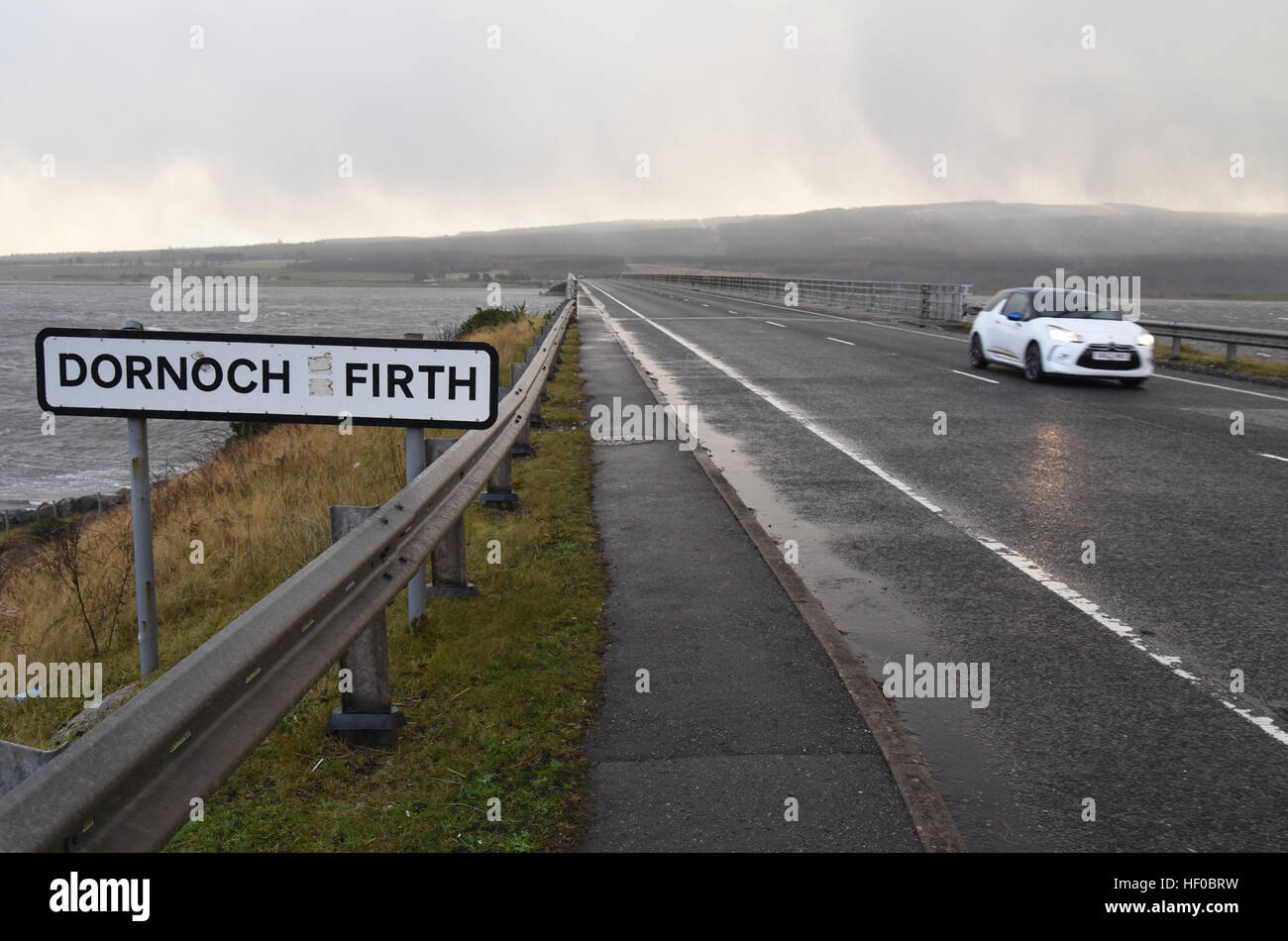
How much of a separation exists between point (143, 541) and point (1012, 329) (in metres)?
17.6

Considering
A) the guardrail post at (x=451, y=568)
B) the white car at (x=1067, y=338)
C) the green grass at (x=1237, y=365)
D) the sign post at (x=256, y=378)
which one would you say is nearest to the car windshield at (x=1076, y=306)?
the white car at (x=1067, y=338)

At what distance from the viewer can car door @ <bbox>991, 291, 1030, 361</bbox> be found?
19.6 metres

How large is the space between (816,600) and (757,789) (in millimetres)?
2604

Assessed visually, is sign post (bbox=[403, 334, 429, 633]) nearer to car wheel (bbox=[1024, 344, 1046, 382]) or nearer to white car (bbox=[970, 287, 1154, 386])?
white car (bbox=[970, 287, 1154, 386])

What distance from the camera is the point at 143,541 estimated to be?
5.02 meters

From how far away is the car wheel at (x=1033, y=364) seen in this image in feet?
62.0

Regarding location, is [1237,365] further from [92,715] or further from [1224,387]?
[92,715]

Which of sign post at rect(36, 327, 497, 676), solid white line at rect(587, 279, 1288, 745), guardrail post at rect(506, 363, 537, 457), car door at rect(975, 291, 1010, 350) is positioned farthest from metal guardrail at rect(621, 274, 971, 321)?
sign post at rect(36, 327, 497, 676)

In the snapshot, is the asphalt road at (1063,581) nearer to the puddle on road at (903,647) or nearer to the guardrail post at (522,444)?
the puddle on road at (903,647)

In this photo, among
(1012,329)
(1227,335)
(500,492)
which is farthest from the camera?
(1227,335)

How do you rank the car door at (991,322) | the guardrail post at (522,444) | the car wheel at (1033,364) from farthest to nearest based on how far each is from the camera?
the car door at (991,322)
the car wheel at (1033,364)
the guardrail post at (522,444)

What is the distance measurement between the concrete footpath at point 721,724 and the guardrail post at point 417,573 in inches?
39.8

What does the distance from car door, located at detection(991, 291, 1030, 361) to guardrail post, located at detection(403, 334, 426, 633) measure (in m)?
16.0

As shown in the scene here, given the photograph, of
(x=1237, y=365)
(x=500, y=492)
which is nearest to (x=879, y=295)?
(x=1237, y=365)
